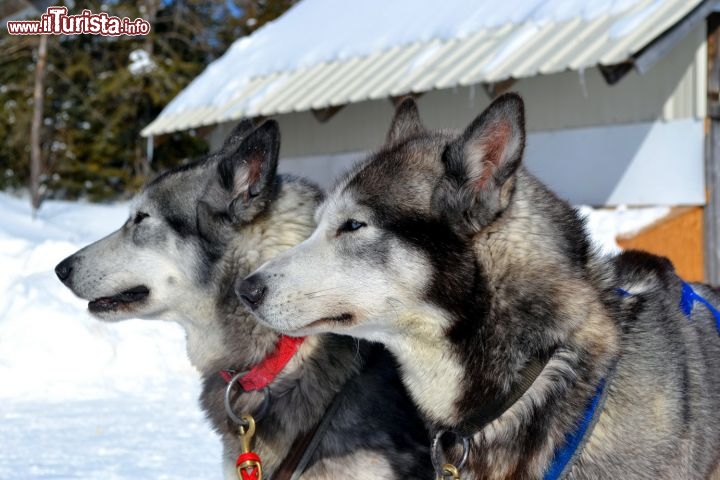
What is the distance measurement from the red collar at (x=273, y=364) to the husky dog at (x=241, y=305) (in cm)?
2

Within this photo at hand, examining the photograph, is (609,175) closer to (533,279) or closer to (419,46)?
(419,46)

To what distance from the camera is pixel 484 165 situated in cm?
264

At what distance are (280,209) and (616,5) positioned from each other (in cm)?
661

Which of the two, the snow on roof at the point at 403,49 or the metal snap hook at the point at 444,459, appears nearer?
the metal snap hook at the point at 444,459

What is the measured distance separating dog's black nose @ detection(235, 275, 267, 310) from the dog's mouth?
930mm

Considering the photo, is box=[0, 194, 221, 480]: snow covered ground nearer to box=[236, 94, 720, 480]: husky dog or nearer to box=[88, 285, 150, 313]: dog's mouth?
box=[88, 285, 150, 313]: dog's mouth

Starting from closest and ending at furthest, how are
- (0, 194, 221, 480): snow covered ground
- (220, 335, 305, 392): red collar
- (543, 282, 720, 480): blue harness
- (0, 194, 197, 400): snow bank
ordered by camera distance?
(543, 282, 720, 480): blue harness < (220, 335, 305, 392): red collar < (0, 194, 221, 480): snow covered ground < (0, 194, 197, 400): snow bank

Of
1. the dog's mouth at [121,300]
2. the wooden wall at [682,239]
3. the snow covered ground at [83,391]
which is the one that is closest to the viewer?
the dog's mouth at [121,300]

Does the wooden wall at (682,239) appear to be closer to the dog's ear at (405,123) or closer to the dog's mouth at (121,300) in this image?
the dog's ear at (405,123)

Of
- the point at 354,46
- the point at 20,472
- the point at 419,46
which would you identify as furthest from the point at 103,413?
the point at 354,46

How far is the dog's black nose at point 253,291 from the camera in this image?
2.77 metres

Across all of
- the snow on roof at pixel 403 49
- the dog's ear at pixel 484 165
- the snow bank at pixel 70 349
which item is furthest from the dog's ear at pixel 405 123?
the snow on roof at pixel 403 49

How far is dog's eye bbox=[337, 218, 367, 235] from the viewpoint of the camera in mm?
2814

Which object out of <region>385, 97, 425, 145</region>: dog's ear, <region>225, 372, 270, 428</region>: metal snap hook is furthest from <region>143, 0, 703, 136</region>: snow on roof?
<region>225, 372, 270, 428</region>: metal snap hook
